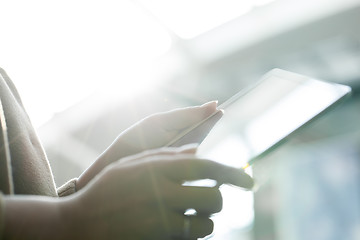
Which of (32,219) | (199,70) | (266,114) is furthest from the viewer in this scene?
(199,70)

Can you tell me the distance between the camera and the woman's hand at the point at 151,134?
59 centimetres

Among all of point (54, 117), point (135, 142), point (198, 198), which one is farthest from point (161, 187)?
point (54, 117)

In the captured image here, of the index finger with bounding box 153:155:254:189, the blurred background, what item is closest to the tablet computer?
the index finger with bounding box 153:155:254:189

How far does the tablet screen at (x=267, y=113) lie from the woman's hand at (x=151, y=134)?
0.18 feet

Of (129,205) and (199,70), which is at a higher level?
(199,70)

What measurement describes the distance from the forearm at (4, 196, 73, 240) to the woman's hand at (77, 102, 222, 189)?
286 millimetres

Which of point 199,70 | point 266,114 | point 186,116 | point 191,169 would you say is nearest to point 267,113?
point 266,114

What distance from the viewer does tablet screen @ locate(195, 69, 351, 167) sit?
2.00 ft

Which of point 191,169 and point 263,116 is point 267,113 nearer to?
point 263,116

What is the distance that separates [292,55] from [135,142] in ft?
6.47

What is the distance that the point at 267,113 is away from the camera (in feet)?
2.29

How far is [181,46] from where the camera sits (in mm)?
2385

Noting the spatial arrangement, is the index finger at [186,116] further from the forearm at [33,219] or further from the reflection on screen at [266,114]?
the forearm at [33,219]

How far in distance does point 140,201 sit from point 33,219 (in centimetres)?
9
